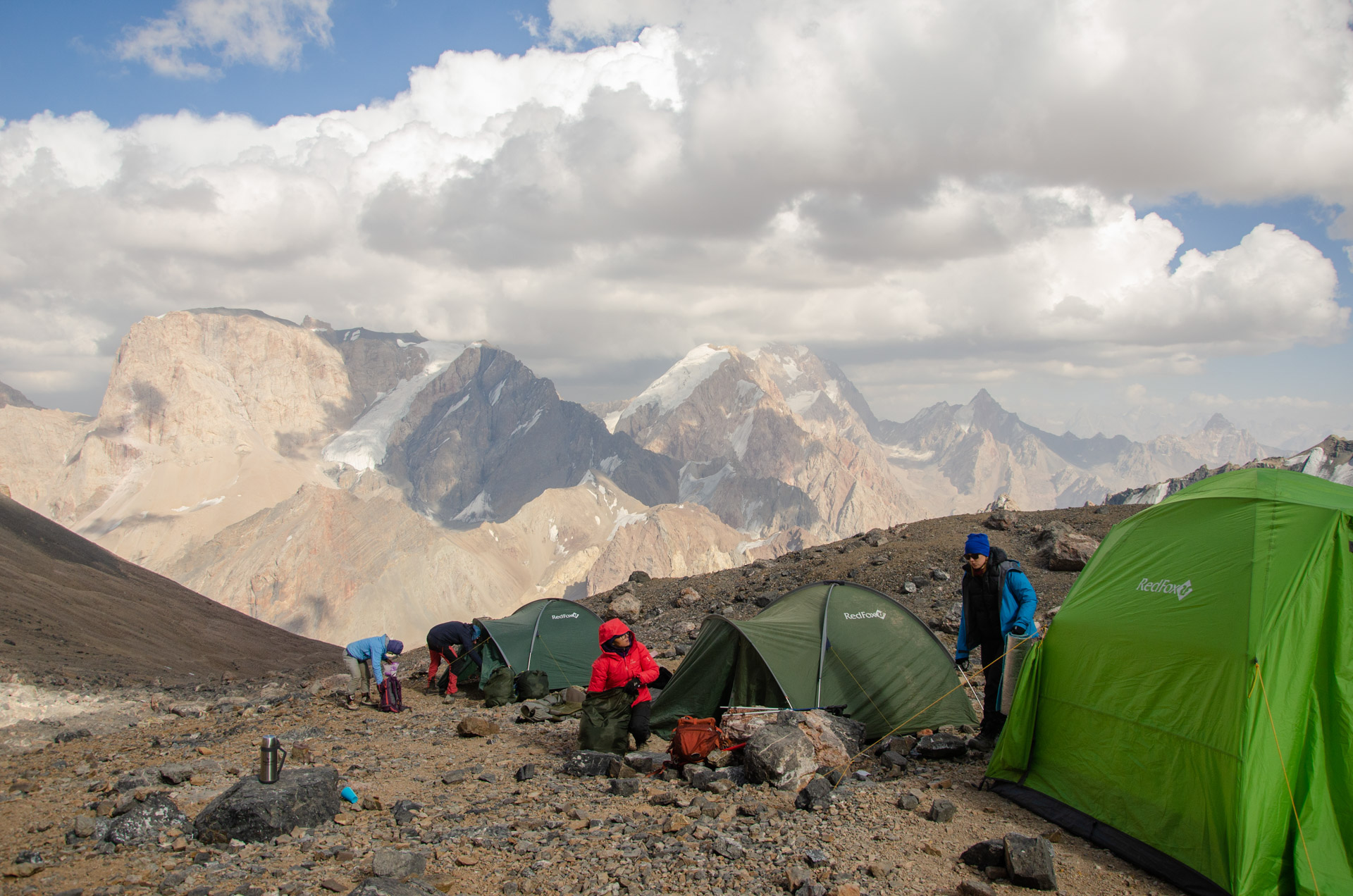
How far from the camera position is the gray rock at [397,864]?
281 inches

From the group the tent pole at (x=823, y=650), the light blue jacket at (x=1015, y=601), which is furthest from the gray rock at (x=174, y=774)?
the light blue jacket at (x=1015, y=601)

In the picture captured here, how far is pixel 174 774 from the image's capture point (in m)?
9.77

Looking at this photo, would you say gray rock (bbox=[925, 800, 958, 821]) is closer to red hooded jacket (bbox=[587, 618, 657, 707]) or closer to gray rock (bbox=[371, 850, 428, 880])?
red hooded jacket (bbox=[587, 618, 657, 707])

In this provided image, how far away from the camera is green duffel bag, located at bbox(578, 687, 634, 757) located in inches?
440

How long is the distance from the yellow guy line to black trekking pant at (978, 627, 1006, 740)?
349cm

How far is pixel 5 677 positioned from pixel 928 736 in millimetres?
23368

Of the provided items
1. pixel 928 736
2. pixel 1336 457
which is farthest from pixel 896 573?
pixel 1336 457

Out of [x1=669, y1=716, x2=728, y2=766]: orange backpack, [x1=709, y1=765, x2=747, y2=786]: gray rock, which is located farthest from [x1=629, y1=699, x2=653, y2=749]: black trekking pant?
[x1=709, y1=765, x2=747, y2=786]: gray rock

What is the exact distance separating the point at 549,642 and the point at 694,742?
8.40 meters

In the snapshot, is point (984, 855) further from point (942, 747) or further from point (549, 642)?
point (549, 642)

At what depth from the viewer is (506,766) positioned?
439 inches

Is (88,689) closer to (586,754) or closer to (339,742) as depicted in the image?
(339,742)

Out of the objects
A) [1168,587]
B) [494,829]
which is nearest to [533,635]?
[494,829]

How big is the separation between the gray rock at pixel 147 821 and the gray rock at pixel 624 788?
449 centimetres
